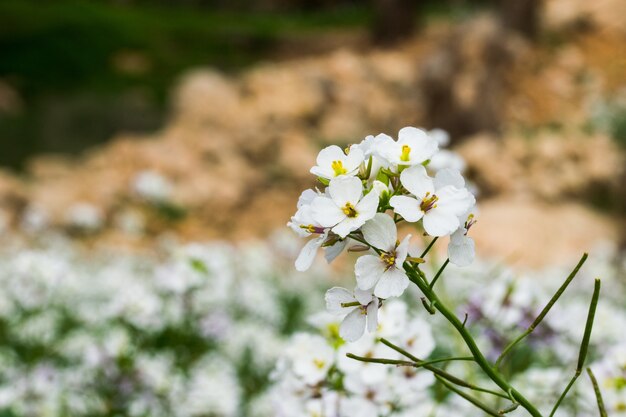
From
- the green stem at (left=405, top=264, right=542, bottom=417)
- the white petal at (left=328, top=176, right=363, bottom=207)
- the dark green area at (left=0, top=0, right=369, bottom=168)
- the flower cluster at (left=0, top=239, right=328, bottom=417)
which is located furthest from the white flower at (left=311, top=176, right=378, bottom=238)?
the dark green area at (left=0, top=0, right=369, bottom=168)

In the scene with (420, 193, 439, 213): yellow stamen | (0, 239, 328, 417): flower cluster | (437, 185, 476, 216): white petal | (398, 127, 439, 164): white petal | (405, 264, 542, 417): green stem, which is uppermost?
(398, 127, 439, 164): white petal

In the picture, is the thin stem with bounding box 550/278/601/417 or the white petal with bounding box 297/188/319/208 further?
the white petal with bounding box 297/188/319/208

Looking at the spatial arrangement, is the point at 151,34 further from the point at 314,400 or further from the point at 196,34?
the point at 314,400

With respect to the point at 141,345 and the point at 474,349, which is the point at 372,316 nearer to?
the point at 474,349

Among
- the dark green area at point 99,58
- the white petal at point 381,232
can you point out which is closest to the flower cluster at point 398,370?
the white petal at point 381,232

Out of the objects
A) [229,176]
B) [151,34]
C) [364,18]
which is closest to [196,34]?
[151,34]

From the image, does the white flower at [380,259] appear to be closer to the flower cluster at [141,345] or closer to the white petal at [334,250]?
the white petal at [334,250]

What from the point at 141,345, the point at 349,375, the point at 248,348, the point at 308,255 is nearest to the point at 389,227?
the point at 308,255

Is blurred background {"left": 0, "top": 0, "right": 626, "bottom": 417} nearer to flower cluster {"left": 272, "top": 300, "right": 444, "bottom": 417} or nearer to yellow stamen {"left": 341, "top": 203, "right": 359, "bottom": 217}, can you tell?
flower cluster {"left": 272, "top": 300, "right": 444, "bottom": 417}
